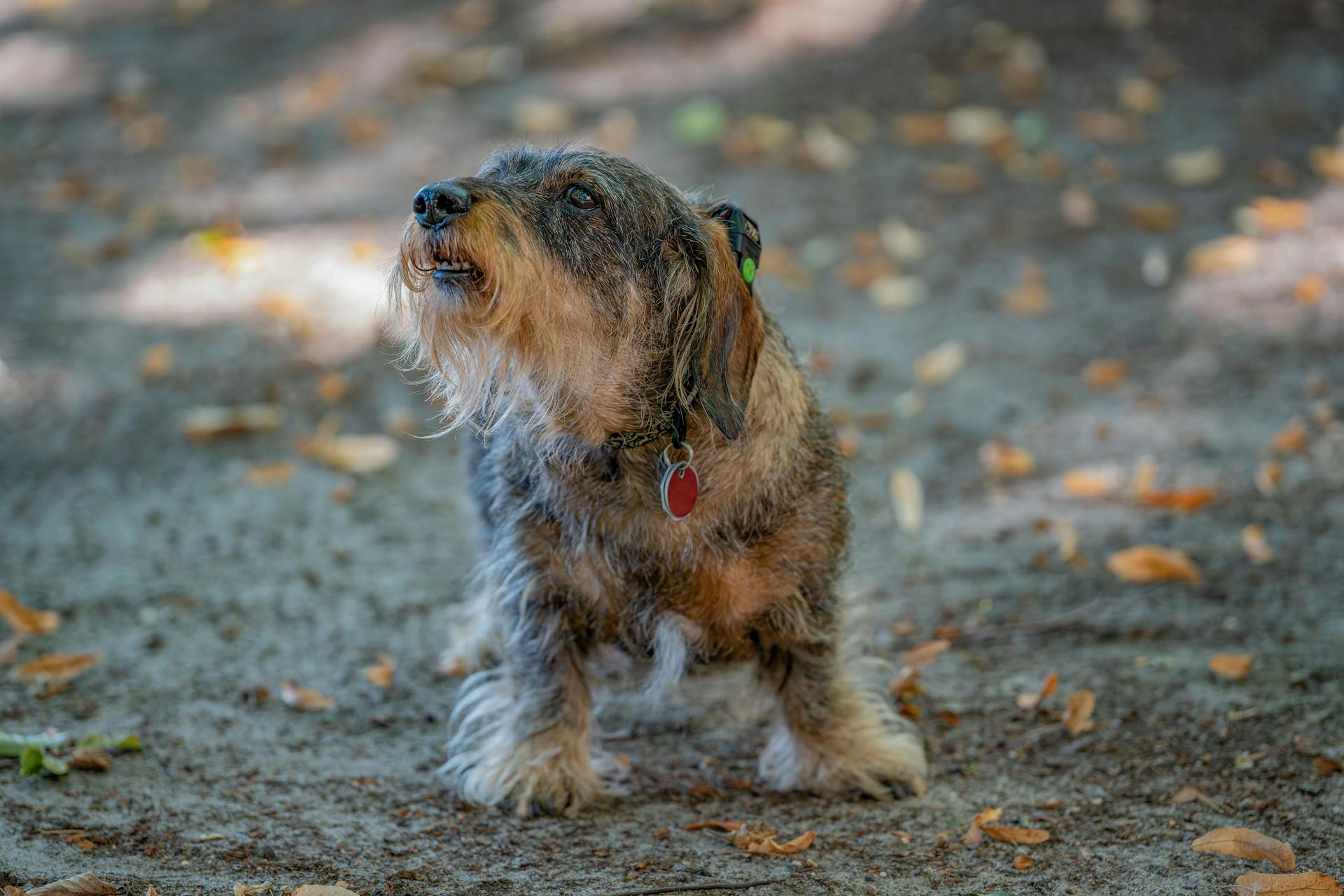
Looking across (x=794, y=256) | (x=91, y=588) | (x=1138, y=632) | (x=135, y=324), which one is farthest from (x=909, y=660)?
(x=135, y=324)

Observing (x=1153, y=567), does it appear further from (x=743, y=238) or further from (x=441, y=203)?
(x=441, y=203)

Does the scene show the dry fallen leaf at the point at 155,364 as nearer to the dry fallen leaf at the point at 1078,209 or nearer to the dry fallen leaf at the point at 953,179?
the dry fallen leaf at the point at 953,179

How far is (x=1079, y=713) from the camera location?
396 centimetres

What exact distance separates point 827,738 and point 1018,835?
61 cm

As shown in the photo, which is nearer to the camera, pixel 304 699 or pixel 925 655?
pixel 304 699

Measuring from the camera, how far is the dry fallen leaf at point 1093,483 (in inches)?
215

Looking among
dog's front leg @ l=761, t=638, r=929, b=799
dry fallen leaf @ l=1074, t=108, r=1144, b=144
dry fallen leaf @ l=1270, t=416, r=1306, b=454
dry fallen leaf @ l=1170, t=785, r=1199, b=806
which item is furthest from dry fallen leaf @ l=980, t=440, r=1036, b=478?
dry fallen leaf @ l=1074, t=108, r=1144, b=144

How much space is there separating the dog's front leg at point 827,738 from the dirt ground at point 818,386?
0.09m

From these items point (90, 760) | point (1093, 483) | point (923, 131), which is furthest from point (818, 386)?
point (923, 131)

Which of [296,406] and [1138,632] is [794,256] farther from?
[1138,632]

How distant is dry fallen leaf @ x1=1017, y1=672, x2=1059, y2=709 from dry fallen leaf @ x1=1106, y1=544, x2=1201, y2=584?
0.78 m

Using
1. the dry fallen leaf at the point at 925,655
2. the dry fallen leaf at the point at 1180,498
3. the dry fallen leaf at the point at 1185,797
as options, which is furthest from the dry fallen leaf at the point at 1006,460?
the dry fallen leaf at the point at 1185,797

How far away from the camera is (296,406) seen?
6465 millimetres

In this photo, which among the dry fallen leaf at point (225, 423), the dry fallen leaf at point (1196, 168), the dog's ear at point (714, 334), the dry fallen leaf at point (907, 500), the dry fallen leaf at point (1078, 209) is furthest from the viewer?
the dry fallen leaf at point (1196, 168)
